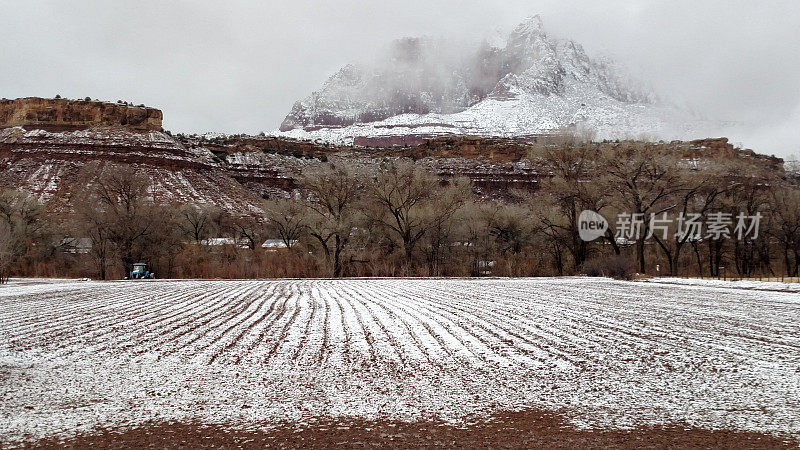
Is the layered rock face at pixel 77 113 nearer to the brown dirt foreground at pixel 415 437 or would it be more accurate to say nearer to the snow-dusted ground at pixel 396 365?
the snow-dusted ground at pixel 396 365

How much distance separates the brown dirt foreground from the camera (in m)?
5.06

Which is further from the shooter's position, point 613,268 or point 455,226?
point 455,226

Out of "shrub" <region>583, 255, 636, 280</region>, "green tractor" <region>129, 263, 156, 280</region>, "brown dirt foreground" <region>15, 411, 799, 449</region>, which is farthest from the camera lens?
"green tractor" <region>129, 263, 156, 280</region>

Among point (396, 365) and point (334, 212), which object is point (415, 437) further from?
point (334, 212)

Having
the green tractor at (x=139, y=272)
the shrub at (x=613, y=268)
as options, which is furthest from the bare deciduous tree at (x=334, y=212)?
the shrub at (x=613, y=268)

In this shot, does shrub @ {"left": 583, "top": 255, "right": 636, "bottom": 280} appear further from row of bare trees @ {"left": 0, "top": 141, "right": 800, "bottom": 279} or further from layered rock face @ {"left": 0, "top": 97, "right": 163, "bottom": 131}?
layered rock face @ {"left": 0, "top": 97, "right": 163, "bottom": 131}

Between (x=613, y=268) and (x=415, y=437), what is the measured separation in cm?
2946

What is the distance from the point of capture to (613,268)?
31609mm

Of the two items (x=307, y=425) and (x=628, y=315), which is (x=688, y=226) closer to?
(x=628, y=315)

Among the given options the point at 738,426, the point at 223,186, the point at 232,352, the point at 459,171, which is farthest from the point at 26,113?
the point at 738,426

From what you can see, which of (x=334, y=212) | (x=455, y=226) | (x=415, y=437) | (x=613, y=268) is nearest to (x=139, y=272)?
(x=334, y=212)

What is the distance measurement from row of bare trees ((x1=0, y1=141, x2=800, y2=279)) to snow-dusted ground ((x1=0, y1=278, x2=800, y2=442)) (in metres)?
23.5

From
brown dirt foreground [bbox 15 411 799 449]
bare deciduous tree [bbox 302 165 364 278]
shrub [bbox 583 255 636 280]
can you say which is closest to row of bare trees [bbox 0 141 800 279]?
bare deciduous tree [bbox 302 165 364 278]

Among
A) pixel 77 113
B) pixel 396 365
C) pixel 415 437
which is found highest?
pixel 77 113
